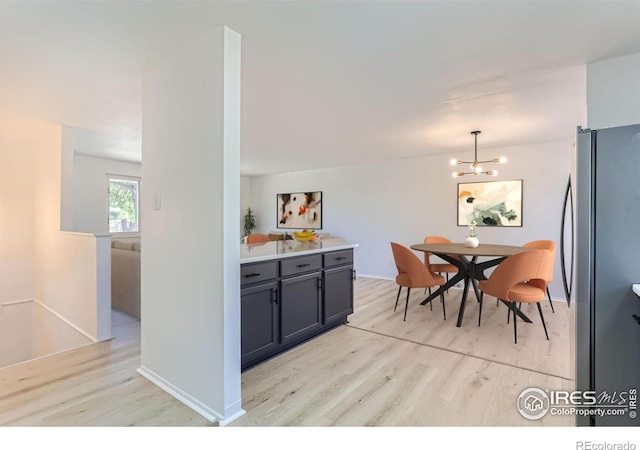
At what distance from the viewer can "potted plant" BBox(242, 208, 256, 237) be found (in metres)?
7.93

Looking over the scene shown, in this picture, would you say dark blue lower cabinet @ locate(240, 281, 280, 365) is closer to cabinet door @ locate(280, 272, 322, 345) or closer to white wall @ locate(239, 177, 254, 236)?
cabinet door @ locate(280, 272, 322, 345)

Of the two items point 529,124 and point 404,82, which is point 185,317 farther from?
point 529,124

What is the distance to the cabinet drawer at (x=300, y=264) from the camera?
2.64 m

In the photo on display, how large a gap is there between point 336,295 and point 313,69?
2065 mm

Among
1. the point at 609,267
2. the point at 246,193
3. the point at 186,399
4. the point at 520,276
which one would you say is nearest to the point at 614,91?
the point at 609,267

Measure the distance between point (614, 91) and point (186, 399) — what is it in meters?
3.48

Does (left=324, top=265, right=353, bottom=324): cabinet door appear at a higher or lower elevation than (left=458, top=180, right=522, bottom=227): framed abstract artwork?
lower

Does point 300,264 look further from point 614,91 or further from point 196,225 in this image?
point 614,91

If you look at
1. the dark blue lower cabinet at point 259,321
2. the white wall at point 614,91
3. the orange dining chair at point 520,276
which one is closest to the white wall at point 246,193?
the dark blue lower cabinet at point 259,321

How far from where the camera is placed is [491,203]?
16.1 ft

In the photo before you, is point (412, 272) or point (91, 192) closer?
point (412, 272)

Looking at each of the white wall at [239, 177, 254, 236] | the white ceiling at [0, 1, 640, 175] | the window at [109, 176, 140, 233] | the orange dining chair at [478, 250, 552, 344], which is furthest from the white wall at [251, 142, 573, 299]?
the window at [109, 176, 140, 233]

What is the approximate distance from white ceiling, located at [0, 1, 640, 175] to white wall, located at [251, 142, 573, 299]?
0.95 meters
